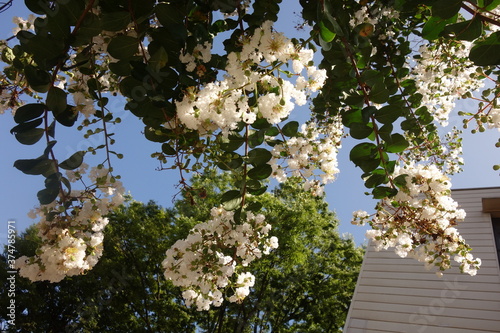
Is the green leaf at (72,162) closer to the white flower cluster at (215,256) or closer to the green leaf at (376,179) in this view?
the white flower cluster at (215,256)

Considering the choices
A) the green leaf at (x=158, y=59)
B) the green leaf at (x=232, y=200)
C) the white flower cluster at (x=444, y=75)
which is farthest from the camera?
the white flower cluster at (x=444, y=75)

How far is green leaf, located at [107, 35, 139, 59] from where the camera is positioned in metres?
0.88

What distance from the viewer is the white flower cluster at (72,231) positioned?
1.19 m

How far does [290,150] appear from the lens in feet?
5.01

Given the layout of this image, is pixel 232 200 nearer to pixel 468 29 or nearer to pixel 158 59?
pixel 158 59

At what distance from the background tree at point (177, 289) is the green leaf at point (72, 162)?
6.00m

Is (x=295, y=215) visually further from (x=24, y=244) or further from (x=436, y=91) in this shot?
(x=24, y=244)

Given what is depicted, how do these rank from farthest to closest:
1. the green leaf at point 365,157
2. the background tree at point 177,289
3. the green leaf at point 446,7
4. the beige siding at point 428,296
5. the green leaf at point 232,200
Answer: the background tree at point 177,289, the beige siding at point 428,296, the green leaf at point 232,200, the green leaf at point 365,157, the green leaf at point 446,7

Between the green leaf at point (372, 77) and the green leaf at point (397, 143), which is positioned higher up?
the green leaf at point (372, 77)

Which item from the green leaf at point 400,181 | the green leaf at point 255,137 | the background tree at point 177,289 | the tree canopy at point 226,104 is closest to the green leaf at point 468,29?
the tree canopy at point 226,104

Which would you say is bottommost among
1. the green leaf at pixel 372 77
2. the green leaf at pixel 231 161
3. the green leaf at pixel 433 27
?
the green leaf at pixel 231 161

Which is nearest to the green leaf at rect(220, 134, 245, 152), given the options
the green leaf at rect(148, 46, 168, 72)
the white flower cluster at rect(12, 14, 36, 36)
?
the green leaf at rect(148, 46, 168, 72)

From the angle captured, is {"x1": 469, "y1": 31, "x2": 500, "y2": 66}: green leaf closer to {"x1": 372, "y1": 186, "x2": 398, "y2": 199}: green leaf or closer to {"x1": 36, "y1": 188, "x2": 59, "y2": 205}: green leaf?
{"x1": 372, "y1": 186, "x2": 398, "y2": 199}: green leaf

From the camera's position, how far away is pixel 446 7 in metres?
0.81
